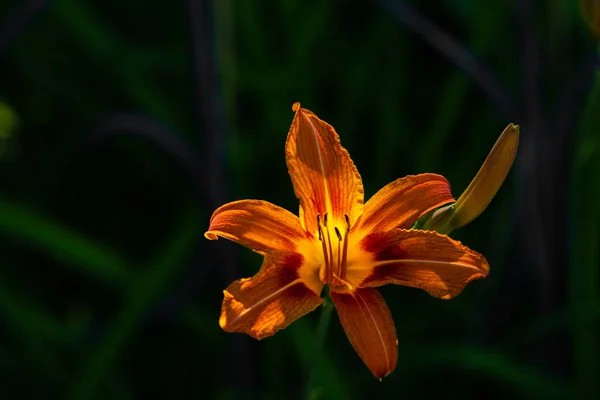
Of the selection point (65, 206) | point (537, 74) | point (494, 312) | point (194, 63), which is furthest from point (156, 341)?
point (537, 74)

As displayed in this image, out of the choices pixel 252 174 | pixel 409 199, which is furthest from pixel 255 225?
pixel 252 174

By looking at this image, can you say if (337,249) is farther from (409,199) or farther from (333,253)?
(409,199)

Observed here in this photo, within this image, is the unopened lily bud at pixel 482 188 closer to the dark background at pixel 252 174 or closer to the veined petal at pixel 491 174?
the veined petal at pixel 491 174

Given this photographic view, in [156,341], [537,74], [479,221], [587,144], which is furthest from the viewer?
[479,221]

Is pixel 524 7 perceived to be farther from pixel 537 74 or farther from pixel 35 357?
pixel 35 357

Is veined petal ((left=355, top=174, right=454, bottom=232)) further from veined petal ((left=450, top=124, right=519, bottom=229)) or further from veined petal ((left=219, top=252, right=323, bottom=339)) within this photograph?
veined petal ((left=219, top=252, right=323, bottom=339))

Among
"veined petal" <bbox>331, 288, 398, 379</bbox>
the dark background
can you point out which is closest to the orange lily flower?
"veined petal" <bbox>331, 288, 398, 379</bbox>
